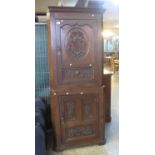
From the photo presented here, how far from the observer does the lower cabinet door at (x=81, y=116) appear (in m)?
2.53

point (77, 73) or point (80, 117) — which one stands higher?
point (77, 73)

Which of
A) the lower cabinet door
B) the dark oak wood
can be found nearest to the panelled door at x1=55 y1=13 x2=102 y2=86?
the lower cabinet door

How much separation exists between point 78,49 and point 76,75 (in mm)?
304

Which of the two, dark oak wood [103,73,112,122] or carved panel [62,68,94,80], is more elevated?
carved panel [62,68,94,80]

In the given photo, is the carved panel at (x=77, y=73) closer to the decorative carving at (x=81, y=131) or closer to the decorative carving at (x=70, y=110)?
the decorative carving at (x=70, y=110)

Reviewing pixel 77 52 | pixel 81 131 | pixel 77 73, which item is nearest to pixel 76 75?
pixel 77 73

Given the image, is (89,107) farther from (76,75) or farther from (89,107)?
(76,75)

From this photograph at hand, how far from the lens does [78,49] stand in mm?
2504

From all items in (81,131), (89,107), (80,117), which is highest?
(89,107)

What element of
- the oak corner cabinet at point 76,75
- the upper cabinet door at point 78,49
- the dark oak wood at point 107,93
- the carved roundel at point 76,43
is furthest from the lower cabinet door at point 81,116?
the dark oak wood at point 107,93

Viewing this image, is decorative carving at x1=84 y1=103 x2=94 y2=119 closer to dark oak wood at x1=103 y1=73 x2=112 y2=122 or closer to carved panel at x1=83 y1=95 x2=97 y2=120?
carved panel at x1=83 y1=95 x2=97 y2=120

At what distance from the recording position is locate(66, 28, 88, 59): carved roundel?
2461 mm
